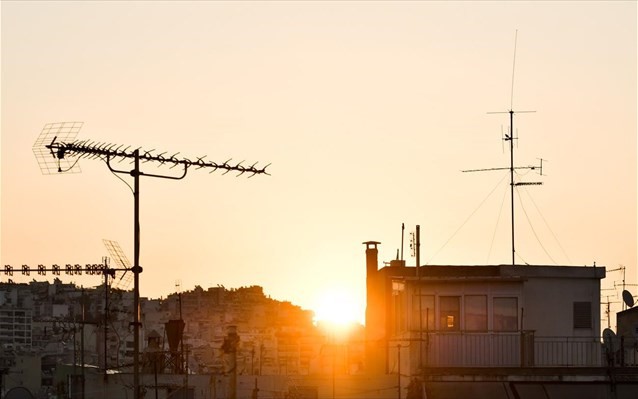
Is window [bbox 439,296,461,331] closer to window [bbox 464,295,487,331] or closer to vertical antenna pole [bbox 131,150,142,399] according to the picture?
window [bbox 464,295,487,331]

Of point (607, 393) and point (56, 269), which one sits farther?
point (56, 269)

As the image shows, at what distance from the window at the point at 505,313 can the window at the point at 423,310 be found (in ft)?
6.44

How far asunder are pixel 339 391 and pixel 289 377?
5.95 metres

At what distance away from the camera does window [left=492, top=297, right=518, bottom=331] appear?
169 ft

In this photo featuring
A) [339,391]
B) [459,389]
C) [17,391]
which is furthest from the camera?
[339,391]

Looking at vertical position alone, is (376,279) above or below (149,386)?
above

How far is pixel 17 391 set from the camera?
185 ft

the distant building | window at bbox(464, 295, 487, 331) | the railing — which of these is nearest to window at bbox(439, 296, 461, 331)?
the distant building

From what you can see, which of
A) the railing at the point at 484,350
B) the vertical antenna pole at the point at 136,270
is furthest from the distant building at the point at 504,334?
the vertical antenna pole at the point at 136,270

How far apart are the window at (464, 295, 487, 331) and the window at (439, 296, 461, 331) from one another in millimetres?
259

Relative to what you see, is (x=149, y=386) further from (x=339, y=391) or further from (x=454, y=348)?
(x=454, y=348)

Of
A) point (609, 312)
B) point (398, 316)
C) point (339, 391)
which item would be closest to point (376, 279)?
point (339, 391)

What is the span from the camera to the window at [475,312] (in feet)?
169

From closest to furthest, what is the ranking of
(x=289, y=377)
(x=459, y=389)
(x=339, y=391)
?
1. (x=459, y=389)
2. (x=339, y=391)
3. (x=289, y=377)
